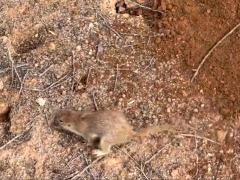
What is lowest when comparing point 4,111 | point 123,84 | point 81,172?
point 81,172

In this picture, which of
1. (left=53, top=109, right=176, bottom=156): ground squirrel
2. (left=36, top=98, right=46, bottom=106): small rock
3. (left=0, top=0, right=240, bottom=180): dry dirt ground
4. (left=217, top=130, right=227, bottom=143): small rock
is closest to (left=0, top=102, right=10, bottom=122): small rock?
(left=0, top=0, right=240, bottom=180): dry dirt ground

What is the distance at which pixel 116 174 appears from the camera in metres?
4.41

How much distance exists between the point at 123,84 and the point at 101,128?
0.50 m

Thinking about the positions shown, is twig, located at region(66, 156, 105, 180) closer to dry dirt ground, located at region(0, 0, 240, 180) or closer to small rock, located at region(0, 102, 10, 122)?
dry dirt ground, located at region(0, 0, 240, 180)

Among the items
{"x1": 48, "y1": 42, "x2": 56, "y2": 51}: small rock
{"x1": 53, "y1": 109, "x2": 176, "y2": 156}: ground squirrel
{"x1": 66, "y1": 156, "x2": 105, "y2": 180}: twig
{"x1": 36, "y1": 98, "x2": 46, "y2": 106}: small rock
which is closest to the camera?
{"x1": 53, "y1": 109, "x2": 176, "y2": 156}: ground squirrel

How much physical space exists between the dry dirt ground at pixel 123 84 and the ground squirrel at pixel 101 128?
0.08m

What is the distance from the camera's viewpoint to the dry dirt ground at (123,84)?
444 centimetres

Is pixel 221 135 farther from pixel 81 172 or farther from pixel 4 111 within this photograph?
pixel 4 111

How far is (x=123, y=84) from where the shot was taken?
15.1ft

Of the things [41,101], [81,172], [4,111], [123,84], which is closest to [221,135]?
[123,84]

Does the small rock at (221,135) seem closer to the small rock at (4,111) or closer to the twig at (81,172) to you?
the twig at (81,172)

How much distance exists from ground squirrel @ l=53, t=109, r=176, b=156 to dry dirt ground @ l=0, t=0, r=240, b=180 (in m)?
0.08

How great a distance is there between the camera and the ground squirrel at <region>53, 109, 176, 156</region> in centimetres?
427

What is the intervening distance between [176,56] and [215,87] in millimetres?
396
